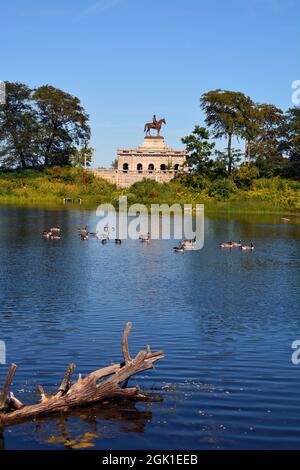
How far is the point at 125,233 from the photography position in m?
50.0

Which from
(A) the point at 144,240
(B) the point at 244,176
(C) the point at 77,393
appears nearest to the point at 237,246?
(A) the point at 144,240

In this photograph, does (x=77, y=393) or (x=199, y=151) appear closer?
(x=77, y=393)

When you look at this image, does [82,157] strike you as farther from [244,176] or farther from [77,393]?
[77,393]

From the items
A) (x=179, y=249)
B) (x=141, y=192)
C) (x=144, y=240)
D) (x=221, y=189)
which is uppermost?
(x=221, y=189)

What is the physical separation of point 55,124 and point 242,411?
87.5 m

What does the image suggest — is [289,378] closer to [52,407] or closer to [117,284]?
[52,407]

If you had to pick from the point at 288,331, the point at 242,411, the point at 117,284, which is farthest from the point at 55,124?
the point at 242,411

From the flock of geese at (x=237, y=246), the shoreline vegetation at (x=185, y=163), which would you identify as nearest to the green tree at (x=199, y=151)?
the shoreline vegetation at (x=185, y=163)

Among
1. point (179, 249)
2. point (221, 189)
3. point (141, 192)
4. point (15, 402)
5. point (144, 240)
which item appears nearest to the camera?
point (15, 402)

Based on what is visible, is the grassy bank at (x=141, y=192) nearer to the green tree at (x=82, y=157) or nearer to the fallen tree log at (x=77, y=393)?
the green tree at (x=82, y=157)

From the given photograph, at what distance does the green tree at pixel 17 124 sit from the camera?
9419 cm

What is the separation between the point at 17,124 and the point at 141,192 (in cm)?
2463

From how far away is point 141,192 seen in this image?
81.6 metres
